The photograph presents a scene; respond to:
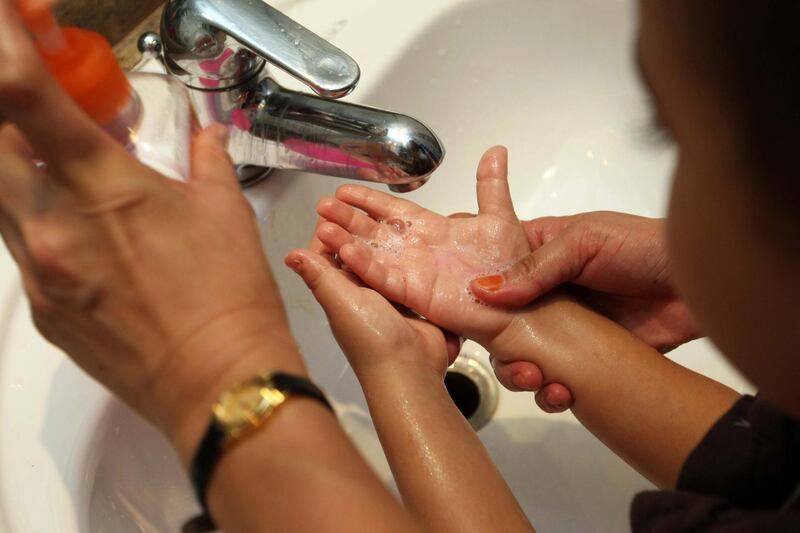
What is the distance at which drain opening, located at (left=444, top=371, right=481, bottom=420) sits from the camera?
2.17ft

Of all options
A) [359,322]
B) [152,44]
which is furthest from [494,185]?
[152,44]

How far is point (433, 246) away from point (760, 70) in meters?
0.38

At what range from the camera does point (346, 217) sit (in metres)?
0.57

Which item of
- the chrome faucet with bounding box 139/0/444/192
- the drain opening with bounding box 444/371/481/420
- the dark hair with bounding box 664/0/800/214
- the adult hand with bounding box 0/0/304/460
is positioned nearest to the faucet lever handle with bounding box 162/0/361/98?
the chrome faucet with bounding box 139/0/444/192

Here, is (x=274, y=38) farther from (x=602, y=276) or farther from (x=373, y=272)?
(x=602, y=276)

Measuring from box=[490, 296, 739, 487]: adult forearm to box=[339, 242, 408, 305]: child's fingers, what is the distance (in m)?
0.09

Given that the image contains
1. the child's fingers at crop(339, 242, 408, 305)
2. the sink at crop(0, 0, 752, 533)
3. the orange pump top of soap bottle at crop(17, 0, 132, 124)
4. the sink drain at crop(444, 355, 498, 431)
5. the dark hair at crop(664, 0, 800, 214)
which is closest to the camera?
the dark hair at crop(664, 0, 800, 214)

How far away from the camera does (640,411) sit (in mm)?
553

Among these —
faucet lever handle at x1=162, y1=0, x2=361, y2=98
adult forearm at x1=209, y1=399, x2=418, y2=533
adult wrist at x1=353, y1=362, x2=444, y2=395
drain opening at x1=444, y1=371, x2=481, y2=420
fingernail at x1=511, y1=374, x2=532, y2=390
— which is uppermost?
faucet lever handle at x1=162, y1=0, x2=361, y2=98

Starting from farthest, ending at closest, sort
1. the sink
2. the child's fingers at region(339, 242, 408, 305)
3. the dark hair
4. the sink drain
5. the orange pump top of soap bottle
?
the sink drain < the child's fingers at region(339, 242, 408, 305) < the sink < the orange pump top of soap bottle < the dark hair

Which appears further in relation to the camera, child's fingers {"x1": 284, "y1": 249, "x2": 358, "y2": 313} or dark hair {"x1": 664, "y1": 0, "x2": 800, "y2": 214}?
child's fingers {"x1": 284, "y1": 249, "x2": 358, "y2": 313}

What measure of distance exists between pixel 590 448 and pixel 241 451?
0.40m

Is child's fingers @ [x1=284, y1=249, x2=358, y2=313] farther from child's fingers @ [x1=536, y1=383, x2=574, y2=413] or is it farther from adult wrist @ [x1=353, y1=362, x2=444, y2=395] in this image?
child's fingers @ [x1=536, y1=383, x2=574, y2=413]

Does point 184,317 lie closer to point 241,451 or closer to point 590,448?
point 241,451
